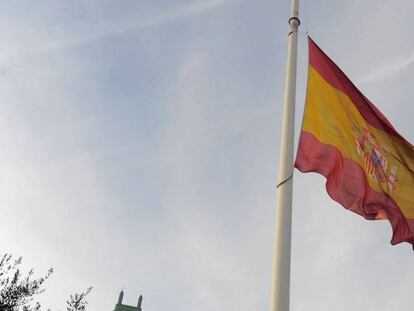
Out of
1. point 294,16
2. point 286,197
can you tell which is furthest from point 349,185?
point 294,16

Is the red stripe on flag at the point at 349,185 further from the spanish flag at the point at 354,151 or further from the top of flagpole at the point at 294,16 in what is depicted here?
the top of flagpole at the point at 294,16

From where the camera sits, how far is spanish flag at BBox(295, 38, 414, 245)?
8.59m

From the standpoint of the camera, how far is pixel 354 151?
924 centimetres

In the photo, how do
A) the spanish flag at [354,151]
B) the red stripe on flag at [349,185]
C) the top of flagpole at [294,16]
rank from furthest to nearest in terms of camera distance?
the top of flagpole at [294,16] → the spanish flag at [354,151] → the red stripe on flag at [349,185]

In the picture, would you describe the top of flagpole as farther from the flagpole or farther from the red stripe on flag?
the red stripe on flag

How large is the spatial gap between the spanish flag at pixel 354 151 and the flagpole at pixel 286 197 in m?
0.37

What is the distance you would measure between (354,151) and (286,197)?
2.58m

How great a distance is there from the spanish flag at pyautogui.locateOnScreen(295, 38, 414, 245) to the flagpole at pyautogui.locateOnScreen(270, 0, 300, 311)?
0.37 metres

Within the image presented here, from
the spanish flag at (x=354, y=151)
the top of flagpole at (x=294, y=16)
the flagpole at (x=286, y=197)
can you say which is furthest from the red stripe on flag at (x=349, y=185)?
the top of flagpole at (x=294, y=16)

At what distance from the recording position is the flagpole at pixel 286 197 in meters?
6.47

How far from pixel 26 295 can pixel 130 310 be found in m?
5.61

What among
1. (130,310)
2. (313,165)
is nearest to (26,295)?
(130,310)

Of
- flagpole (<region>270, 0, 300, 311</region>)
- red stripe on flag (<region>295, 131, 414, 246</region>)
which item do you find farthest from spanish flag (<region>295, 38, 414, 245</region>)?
flagpole (<region>270, 0, 300, 311</region>)

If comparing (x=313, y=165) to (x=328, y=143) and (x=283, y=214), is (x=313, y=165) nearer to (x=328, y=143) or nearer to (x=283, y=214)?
(x=328, y=143)
